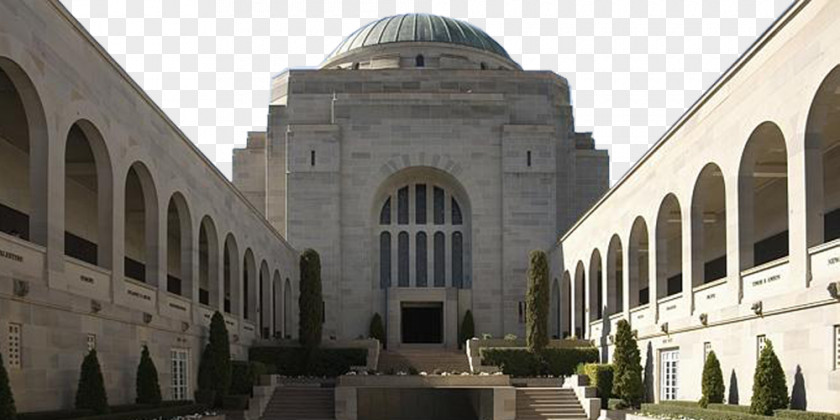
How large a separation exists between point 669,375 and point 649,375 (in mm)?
2309

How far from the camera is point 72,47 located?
20.7 meters

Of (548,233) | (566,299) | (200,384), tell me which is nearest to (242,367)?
(200,384)

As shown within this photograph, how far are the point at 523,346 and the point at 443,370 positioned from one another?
3.26 metres

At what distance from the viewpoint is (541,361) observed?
38250 mm

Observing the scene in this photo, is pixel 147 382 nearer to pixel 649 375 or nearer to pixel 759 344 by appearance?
pixel 759 344

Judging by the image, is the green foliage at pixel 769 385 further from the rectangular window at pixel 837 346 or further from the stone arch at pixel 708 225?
the stone arch at pixel 708 225

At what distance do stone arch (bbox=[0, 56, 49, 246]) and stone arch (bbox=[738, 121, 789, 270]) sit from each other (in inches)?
546

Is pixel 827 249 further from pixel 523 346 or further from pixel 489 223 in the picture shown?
pixel 489 223

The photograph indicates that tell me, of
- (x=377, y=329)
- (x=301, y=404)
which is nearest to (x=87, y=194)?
(x=301, y=404)

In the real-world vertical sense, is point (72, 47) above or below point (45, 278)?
above

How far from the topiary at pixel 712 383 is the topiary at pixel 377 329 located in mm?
28880

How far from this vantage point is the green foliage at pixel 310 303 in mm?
39656

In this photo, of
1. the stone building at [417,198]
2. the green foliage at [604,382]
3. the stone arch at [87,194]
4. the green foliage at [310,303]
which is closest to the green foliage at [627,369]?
the green foliage at [604,382]

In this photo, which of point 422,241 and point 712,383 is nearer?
point 712,383
